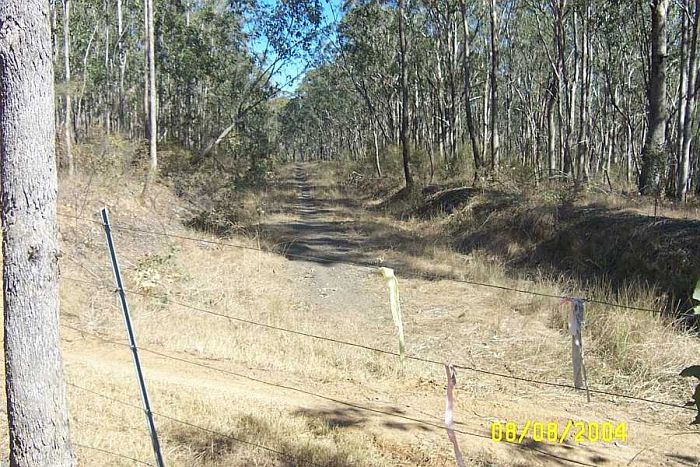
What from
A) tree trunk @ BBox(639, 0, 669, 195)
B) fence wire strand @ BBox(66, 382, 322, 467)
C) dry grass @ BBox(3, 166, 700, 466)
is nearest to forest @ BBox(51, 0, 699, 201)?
tree trunk @ BBox(639, 0, 669, 195)

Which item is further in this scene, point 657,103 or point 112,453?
point 657,103

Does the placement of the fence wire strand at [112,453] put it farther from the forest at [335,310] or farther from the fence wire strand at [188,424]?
the fence wire strand at [188,424]

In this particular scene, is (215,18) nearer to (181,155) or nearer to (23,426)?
(181,155)

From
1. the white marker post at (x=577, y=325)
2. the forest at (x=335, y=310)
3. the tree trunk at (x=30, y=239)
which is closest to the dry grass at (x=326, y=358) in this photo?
the forest at (x=335, y=310)

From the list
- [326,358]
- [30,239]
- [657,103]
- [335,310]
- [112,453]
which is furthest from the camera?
[657,103]

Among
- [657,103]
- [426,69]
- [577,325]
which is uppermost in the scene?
[426,69]

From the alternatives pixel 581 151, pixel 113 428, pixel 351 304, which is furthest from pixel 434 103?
pixel 113 428

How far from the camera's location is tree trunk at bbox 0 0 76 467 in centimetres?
270

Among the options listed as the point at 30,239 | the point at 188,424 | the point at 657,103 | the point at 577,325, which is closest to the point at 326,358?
the point at 188,424

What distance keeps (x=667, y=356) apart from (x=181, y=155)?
19599 mm

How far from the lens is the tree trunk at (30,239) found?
8.84ft

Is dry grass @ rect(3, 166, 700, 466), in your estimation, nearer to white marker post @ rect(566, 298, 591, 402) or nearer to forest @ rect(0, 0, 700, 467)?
forest @ rect(0, 0, 700, 467)

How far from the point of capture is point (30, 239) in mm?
2781

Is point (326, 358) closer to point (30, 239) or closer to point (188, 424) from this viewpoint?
point (188, 424)
